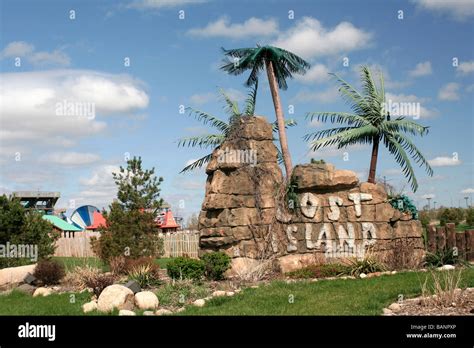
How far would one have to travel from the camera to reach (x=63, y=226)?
4738 centimetres

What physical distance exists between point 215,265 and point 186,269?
3.00ft

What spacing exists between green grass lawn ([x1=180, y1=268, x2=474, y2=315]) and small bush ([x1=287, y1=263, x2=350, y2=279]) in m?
1.50

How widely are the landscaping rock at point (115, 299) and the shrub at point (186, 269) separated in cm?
276

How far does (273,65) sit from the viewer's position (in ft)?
70.0

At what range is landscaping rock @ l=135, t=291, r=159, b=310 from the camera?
1161cm

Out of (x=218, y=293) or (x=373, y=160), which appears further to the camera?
(x=373, y=160)

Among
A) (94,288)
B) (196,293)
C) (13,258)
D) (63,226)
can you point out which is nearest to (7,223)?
(13,258)

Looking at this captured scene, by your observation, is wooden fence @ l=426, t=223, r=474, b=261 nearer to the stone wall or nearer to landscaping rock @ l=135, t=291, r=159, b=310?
the stone wall

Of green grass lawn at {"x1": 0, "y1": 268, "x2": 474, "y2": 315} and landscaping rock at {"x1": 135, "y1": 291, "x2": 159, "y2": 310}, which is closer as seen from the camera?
green grass lawn at {"x1": 0, "y1": 268, "x2": 474, "y2": 315}

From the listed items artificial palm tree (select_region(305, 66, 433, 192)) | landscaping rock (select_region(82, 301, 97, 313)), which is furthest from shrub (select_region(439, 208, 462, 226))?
landscaping rock (select_region(82, 301, 97, 313))

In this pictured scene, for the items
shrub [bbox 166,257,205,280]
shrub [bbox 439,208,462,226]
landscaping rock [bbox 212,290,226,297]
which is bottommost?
landscaping rock [bbox 212,290,226,297]

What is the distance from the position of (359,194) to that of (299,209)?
6.35 feet

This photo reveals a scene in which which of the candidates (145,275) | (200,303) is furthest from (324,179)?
(200,303)

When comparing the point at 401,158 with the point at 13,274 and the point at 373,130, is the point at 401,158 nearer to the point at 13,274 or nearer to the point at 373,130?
the point at 373,130
